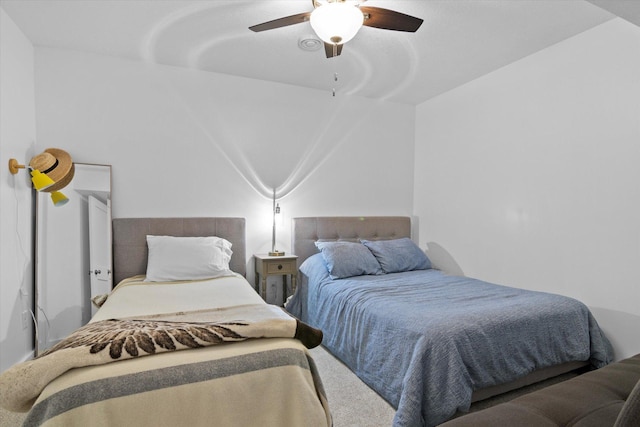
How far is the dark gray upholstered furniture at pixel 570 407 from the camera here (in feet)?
3.84

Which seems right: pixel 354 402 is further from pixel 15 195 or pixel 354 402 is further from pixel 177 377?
pixel 15 195

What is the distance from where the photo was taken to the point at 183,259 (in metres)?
2.96

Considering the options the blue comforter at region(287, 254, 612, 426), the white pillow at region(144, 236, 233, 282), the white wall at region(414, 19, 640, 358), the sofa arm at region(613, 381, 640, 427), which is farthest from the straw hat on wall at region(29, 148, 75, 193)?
the white wall at region(414, 19, 640, 358)

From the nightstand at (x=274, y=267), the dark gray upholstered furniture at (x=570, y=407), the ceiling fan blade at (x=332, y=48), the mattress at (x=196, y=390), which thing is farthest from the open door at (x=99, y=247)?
the dark gray upholstered furniture at (x=570, y=407)

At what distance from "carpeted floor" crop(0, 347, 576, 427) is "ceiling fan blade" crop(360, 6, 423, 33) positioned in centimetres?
224

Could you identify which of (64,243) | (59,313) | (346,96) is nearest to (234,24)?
(346,96)

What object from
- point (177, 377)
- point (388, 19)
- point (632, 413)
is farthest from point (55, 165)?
point (632, 413)

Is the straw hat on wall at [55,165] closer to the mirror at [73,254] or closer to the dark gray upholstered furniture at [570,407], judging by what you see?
the mirror at [73,254]

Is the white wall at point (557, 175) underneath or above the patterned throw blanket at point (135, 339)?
above

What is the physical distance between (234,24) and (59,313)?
267 centimetres

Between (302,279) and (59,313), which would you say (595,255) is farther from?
(59,313)

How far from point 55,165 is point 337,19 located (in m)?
2.41

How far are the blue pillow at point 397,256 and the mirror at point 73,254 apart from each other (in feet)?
7.97

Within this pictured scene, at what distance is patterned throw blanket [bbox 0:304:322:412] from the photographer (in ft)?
4.15
